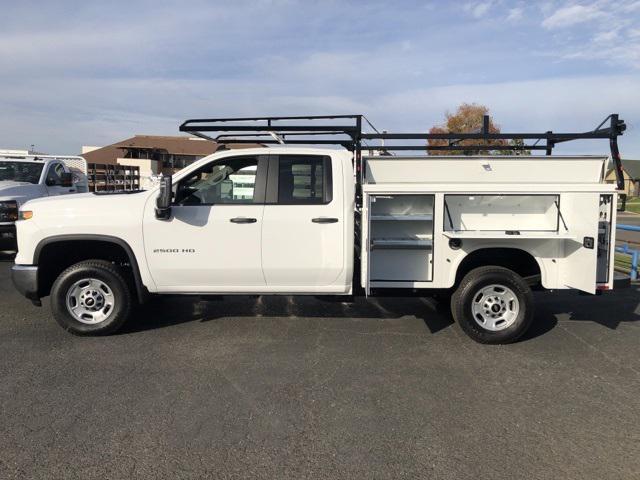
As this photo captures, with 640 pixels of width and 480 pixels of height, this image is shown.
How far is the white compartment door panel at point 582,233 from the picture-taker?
519 centimetres

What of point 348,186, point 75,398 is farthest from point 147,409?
point 348,186

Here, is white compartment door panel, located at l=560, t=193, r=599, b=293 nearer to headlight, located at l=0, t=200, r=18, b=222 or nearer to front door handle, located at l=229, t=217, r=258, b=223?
front door handle, located at l=229, t=217, r=258, b=223

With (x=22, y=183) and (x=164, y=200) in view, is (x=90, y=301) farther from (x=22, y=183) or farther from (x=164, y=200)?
(x=22, y=183)

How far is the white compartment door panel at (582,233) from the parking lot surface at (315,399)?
0.74 metres

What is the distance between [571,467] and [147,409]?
9.46 ft

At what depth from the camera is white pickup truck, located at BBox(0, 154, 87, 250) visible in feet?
28.8

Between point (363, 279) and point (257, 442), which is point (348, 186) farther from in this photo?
point (257, 442)

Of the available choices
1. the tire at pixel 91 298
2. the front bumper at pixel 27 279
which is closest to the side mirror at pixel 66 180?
the front bumper at pixel 27 279

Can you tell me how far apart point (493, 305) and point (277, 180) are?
260cm

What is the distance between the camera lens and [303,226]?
535cm

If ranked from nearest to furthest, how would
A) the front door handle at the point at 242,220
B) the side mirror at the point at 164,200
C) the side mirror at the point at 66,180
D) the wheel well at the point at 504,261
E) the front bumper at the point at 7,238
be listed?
the side mirror at the point at 164,200
the front door handle at the point at 242,220
the wheel well at the point at 504,261
the front bumper at the point at 7,238
the side mirror at the point at 66,180

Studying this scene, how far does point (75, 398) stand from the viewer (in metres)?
4.05

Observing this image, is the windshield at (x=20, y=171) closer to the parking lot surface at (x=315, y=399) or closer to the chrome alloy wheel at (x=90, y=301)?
the parking lot surface at (x=315, y=399)

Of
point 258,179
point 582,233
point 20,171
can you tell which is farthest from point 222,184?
point 20,171
